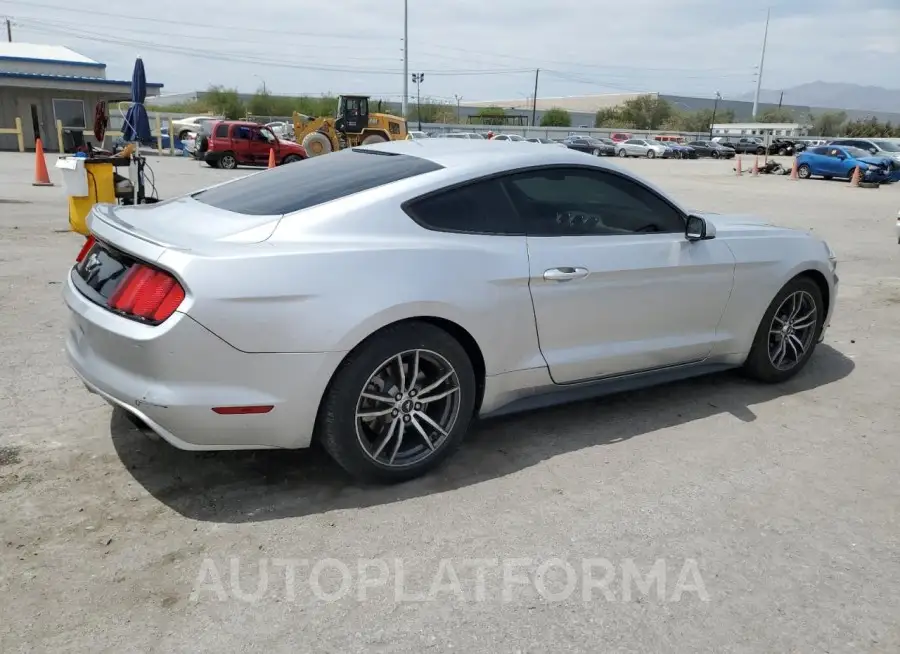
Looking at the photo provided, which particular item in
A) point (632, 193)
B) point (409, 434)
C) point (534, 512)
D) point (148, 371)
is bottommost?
point (534, 512)

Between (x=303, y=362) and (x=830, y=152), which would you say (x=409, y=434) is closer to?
(x=303, y=362)

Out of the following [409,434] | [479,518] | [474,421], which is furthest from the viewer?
[474,421]

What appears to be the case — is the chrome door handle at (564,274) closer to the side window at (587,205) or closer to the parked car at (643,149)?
the side window at (587,205)

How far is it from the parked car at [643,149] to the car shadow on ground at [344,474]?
51839 mm

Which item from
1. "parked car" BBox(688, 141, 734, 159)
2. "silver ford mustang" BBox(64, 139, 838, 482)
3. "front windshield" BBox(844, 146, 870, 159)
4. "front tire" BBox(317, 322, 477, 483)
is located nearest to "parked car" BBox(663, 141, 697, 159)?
"parked car" BBox(688, 141, 734, 159)

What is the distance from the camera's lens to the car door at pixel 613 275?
12.1ft

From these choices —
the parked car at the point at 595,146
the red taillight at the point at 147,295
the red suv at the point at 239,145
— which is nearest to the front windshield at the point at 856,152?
the parked car at the point at 595,146

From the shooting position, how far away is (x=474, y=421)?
4.06 metres

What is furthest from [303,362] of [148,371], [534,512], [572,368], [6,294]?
[6,294]

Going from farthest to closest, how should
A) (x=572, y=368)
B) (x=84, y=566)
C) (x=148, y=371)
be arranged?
(x=572, y=368) < (x=148, y=371) < (x=84, y=566)

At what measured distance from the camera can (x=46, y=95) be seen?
117 ft

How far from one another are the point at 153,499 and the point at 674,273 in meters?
2.91

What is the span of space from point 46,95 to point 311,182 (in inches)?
1518

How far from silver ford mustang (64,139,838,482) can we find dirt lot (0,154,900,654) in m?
0.31
